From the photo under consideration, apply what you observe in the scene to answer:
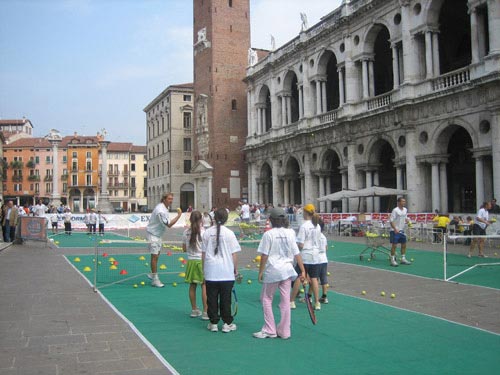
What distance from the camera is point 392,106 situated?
28125 mm

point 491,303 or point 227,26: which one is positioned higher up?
point 227,26

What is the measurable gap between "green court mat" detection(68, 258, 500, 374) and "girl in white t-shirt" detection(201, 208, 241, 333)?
283 millimetres

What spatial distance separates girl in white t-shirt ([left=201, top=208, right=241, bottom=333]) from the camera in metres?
7.17

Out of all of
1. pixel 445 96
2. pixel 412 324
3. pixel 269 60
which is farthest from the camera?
pixel 269 60

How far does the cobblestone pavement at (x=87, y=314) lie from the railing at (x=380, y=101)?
17.0 metres

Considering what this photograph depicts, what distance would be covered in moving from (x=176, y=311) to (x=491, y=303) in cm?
569

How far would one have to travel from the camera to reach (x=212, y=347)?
6512 mm

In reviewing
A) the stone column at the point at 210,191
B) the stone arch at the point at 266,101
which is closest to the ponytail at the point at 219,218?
the stone arch at the point at 266,101

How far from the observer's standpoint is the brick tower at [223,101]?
50.1 metres

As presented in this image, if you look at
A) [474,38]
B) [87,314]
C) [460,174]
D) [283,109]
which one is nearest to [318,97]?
[283,109]

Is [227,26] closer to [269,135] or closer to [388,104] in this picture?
[269,135]

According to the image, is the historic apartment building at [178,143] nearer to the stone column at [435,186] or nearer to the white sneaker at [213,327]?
the stone column at [435,186]

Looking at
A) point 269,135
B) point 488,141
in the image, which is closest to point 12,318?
point 488,141

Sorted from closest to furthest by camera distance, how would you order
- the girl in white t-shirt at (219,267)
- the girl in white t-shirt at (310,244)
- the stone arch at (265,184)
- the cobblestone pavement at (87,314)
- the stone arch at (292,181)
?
the cobblestone pavement at (87,314) < the girl in white t-shirt at (219,267) < the girl in white t-shirt at (310,244) < the stone arch at (292,181) < the stone arch at (265,184)
